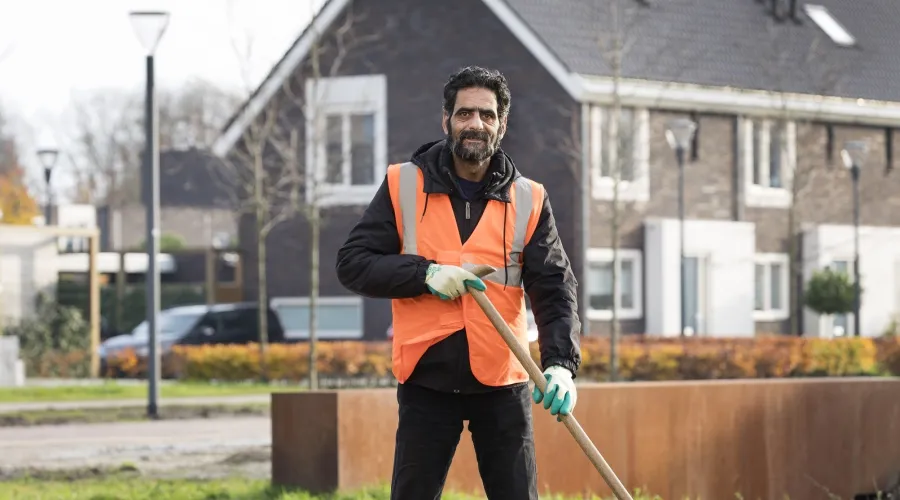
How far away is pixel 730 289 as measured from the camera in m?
36.6

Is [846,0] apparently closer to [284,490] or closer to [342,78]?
[342,78]

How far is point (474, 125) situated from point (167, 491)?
20.4 ft

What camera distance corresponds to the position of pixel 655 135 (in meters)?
34.8

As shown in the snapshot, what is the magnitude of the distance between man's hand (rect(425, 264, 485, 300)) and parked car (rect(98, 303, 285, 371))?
1051 inches

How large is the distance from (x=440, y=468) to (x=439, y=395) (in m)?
0.25

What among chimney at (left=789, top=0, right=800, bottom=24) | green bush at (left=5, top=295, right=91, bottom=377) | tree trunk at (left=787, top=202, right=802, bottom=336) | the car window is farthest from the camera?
chimney at (left=789, top=0, right=800, bottom=24)

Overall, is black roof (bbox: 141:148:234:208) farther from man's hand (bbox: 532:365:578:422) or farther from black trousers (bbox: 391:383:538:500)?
man's hand (bbox: 532:365:578:422)

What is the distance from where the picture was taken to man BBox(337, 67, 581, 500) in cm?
598

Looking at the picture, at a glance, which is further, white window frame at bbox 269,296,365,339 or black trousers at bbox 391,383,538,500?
white window frame at bbox 269,296,365,339

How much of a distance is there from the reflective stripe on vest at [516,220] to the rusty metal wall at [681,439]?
15.3 ft

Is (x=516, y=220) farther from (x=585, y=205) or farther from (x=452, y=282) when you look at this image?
(x=585, y=205)

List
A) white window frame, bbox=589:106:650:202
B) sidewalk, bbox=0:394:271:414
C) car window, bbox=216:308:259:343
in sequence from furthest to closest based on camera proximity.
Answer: car window, bbox=216:308:259:343 → white window frame, bbox=589:106:650:202 → sidewalk, bbox=0:394:271:414

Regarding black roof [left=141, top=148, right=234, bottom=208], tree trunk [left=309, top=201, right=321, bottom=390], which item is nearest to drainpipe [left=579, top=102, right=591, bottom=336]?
tree trunk [left=309, top=201, right=321, bottom=390]

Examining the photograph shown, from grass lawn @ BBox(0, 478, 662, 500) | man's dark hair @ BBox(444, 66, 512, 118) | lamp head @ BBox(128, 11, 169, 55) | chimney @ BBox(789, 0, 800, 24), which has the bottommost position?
grass lawn @ BBox(0, 478, 662, 500)
